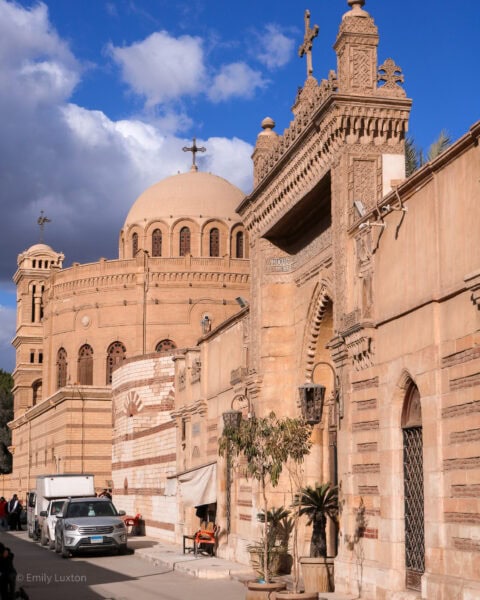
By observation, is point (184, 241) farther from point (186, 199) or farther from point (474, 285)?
point (474, 285)

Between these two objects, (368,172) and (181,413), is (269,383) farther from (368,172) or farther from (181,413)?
(181,413)

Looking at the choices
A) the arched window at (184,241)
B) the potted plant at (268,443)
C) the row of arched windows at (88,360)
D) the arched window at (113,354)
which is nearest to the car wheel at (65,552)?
the potted plant at (268,443)

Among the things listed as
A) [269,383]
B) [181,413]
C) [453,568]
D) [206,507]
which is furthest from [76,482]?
[453,568]

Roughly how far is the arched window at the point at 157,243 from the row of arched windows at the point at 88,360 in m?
5.77

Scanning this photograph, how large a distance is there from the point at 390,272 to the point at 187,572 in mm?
8461

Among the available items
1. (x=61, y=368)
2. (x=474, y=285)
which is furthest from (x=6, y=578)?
(x=61, y=368)

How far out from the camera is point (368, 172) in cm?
1534

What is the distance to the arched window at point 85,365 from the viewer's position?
53750mm

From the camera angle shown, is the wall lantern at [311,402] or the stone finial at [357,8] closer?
the stone finial at [357,8]

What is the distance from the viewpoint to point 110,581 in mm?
18266

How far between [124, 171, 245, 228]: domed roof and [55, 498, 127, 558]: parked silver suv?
3094 cm

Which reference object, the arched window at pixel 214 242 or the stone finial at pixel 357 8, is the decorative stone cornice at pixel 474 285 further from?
the arched window at pixel 214 242

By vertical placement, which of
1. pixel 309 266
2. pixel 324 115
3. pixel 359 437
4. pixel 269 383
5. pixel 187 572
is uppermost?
pixel 324 115

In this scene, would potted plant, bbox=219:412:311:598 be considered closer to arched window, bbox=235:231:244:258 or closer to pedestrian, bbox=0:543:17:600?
pedestrian, bbox=0:543:17:600
